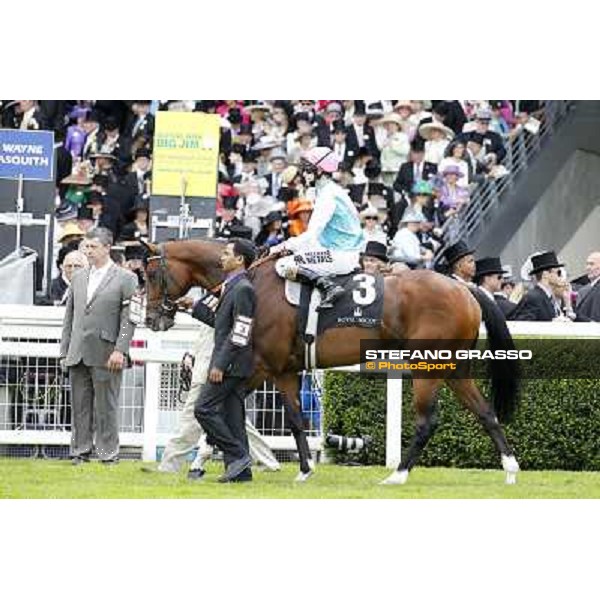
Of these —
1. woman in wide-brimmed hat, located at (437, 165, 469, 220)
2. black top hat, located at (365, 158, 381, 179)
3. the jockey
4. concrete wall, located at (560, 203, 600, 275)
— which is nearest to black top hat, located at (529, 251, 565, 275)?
the jockey

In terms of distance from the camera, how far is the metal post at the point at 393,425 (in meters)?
11.4

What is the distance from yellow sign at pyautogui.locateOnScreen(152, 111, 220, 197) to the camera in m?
14.0

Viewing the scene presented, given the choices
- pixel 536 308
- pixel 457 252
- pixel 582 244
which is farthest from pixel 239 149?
pixel 457 252

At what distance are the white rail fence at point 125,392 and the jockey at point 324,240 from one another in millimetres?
1517

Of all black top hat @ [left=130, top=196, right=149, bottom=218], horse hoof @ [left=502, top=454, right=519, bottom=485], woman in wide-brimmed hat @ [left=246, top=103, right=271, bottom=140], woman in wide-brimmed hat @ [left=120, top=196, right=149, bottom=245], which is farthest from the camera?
woman in wide-brimmed hat @ [left=246, top=103, right=271, bottom=140]

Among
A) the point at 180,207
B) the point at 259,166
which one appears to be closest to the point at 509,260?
the point at 259,166

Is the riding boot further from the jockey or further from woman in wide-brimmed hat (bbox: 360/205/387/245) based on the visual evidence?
woman in wide-brimmed hat (bbox: 360/205/387/245)

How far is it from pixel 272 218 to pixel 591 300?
4.08 m

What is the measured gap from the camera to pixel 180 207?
13.9m

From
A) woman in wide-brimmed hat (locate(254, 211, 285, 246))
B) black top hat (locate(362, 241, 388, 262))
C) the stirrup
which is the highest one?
woman in wide-brimmed hat (locate(254, 211, 285, 246))

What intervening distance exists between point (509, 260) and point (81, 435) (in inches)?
279

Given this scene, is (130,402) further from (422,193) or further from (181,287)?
(422,193)

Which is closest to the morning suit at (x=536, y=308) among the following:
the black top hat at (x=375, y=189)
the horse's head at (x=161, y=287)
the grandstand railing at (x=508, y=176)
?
the horse's head at (x=161, y=287)

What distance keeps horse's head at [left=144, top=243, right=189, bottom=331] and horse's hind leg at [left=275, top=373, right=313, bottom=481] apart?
3.16 ft
